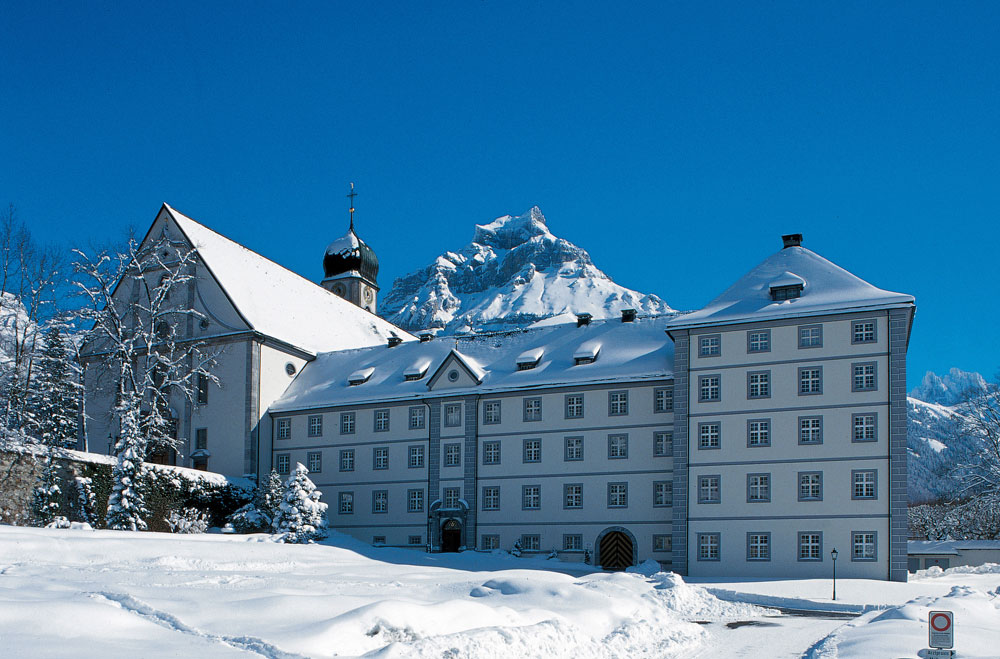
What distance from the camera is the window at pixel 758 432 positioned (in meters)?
40.3

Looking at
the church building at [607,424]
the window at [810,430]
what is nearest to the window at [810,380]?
the church building at [607,424]

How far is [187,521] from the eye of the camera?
4375cm

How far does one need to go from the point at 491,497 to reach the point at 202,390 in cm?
1739

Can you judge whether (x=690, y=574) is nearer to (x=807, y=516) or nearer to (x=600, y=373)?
(x=807, y=516)

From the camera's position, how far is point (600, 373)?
44.8 meters

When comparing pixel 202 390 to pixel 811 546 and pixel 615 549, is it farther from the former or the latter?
pixel 811 546

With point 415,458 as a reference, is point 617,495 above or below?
below

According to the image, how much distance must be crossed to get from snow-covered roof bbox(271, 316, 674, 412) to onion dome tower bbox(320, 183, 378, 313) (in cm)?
2339

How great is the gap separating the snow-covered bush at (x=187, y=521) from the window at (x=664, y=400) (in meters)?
20.8

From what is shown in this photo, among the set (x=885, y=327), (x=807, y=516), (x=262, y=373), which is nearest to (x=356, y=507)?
(x=262, y=373)

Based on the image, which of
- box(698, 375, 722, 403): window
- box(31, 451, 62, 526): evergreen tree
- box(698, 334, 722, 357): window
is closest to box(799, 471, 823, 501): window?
box(698, 375, 722, 403): window

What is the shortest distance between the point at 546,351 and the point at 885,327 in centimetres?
1608

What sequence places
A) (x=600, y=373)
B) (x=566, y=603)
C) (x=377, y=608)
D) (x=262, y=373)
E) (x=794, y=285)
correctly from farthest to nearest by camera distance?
(x=262, y=373)
(x=600, y=373)
(x=794, y=285)
(x=566, y=603)
(x=377, y=608)

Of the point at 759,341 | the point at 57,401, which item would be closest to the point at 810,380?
the point at 759,341
